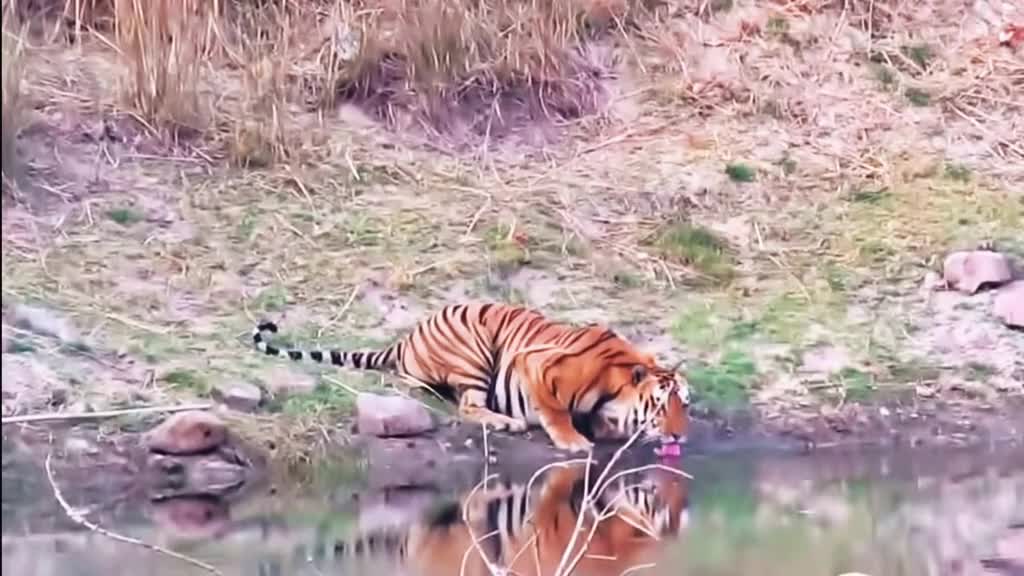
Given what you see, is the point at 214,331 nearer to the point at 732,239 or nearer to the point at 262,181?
the point at 262,181

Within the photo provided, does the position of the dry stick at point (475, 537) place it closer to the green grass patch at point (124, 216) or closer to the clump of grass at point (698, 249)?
the clump of grass at point (698, 249)

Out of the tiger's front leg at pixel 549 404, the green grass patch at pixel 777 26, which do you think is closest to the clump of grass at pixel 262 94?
the tiger's front leg at pixel 549 404

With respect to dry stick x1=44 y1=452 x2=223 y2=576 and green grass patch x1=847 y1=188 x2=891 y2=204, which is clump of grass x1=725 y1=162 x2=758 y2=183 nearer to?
green grass patch x1=847 y1=188 x2=891 y2=204

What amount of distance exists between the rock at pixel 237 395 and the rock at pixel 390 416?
0.36ft

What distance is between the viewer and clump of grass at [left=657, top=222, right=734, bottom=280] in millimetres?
1377

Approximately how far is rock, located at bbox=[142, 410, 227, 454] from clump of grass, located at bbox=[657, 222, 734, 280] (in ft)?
1.74

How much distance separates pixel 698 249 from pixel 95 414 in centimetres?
68

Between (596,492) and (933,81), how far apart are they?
0.64 metres

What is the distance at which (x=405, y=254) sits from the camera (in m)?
1.35

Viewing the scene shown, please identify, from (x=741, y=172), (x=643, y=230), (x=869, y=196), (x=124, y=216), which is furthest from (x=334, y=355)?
(x=869, y=196)

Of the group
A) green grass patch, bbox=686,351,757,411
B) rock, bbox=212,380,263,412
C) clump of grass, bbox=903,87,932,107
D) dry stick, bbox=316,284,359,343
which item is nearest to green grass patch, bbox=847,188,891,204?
clump of grass, bbox=903,87,932,107

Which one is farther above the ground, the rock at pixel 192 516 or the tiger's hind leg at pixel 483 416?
the tiger's hind leg at pixel 483 416

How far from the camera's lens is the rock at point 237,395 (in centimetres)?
128

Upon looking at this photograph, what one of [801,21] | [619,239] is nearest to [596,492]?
[619,239]
